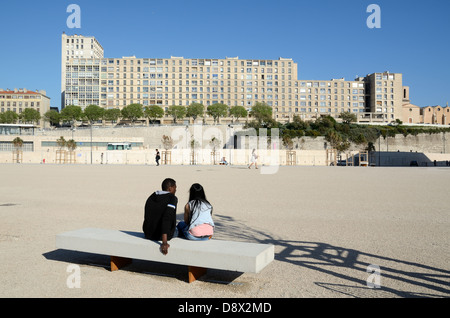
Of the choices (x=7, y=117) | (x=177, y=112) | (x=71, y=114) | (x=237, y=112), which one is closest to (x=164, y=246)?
(x=177, y=112)

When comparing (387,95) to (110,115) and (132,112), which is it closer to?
(132,112)

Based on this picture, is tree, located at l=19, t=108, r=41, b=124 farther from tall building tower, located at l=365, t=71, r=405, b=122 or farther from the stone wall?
tall building tower, located at l=365, t=71, r=405, b=122

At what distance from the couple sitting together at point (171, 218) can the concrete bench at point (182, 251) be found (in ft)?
0.49

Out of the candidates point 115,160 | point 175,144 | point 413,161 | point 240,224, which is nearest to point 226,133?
point 175,144

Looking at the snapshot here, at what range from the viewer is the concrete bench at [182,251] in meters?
4.41

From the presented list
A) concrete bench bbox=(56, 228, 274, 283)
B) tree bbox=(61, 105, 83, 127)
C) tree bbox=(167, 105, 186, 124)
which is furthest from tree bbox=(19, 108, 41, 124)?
concrete bench bbox=(56, 228, 274, 283)

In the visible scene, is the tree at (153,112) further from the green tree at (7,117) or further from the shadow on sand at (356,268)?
the shadow on sand at (356,268)

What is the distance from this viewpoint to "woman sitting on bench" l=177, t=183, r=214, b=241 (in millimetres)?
5270

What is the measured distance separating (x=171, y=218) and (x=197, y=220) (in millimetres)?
479

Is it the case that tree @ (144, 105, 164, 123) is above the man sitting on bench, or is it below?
above

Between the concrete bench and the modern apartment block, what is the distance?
124149 millimetres

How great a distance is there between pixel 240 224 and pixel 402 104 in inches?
5617

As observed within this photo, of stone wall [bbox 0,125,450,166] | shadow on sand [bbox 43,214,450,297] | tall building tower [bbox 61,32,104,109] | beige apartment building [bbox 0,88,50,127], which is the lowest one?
shadow on sand [bbox 43,214,450,297]

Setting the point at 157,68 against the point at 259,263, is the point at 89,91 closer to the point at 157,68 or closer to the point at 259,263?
the point at 157,68
